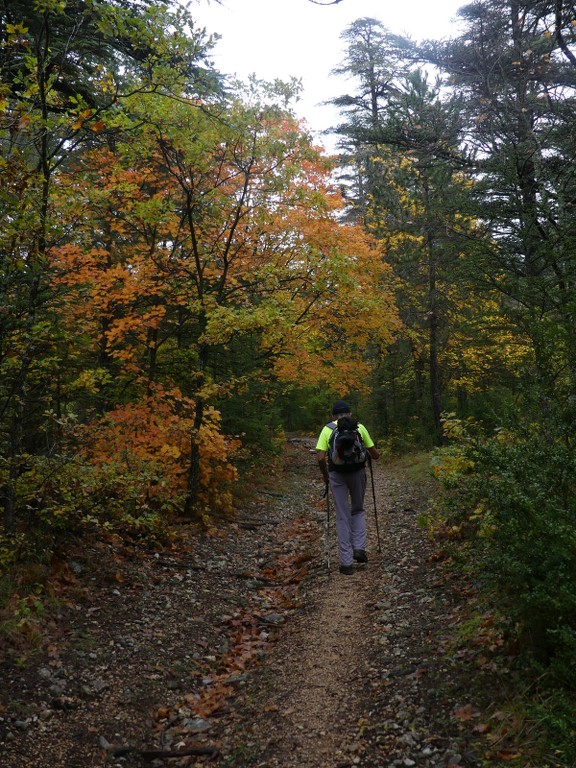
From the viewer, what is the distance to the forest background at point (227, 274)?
4.72m

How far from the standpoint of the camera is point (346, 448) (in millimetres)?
7414

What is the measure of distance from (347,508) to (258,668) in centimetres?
261

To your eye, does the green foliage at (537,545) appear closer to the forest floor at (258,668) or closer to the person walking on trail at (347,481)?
the forest floor at (258,668)

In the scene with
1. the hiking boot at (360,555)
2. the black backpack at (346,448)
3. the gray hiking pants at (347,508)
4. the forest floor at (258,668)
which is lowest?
Answer: the forest floor at (258,668)

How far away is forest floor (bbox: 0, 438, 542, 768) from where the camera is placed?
3.91 meters

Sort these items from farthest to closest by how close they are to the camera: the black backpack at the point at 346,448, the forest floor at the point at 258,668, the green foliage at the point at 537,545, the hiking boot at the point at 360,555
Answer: the hiking boot at the point at 360,555 < the black backpack at the point at 346,448 < the forest floor at the point at 258,668 < the green foliage at the point at 537,545

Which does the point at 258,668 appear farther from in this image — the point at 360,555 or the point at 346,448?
the point at 346,448

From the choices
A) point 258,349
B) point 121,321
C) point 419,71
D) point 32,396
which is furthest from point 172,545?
point 419,71

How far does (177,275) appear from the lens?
421 inches

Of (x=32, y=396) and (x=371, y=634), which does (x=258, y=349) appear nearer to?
(x=32, y=396)

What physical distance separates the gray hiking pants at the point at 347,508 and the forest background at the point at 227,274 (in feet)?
4.42

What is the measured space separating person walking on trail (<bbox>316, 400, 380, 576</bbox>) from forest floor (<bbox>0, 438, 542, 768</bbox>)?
364mm

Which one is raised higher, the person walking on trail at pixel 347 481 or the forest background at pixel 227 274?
the forest background at pixel 227 274

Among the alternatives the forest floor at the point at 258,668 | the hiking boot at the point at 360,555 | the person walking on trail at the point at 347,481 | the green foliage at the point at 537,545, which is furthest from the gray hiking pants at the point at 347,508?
the green foliage at the point at 537,545
